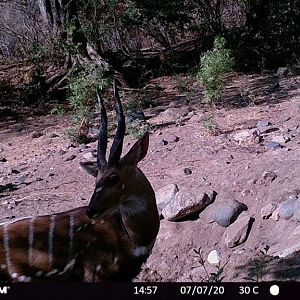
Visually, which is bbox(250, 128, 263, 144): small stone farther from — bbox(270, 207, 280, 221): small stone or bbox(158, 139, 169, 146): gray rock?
bbox(270, 207, 280, 221): small stone

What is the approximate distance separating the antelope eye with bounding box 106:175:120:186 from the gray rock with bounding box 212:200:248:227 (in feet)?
4.20

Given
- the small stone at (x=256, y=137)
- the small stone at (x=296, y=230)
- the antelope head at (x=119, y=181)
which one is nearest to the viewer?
the antelope head at (x=119, y=181)

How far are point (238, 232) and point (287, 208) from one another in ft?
0.93

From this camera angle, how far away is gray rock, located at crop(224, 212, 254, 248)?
12.3 ft

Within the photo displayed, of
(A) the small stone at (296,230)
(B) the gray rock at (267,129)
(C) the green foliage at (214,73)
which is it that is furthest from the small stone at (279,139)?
(A) the small stone at (296,230)

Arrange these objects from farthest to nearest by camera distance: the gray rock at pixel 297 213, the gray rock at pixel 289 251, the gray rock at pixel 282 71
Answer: the gray rock at pixel 282 71 < the gray rock at pixel 297 213 < the gray rock at pixel 289 251

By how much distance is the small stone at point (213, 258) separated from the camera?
3.63m

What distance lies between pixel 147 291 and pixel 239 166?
236 centimetres

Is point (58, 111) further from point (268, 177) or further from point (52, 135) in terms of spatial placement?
point (268, 177)

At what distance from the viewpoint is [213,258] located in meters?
3.70

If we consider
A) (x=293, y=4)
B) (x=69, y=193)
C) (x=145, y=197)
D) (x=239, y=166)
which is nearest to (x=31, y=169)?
(x=69, y=193)

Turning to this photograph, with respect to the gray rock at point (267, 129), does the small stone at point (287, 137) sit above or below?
below

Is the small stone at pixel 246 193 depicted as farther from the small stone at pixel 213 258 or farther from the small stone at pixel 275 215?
the small stone at pixel 213 258

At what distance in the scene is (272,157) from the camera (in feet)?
14.6
